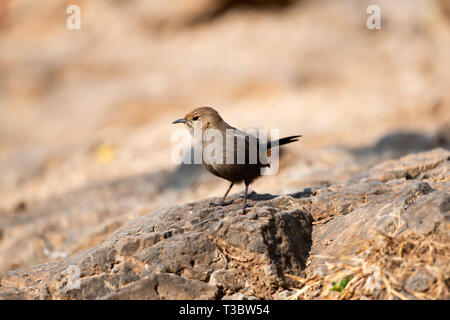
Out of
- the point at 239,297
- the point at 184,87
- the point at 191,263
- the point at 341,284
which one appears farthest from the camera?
the point at 184,87

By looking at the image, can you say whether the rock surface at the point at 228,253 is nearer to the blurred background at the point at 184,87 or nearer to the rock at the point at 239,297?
the rock at the point at 239,297

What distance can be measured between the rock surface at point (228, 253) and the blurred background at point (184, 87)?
3.22 m

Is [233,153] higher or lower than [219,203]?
higher

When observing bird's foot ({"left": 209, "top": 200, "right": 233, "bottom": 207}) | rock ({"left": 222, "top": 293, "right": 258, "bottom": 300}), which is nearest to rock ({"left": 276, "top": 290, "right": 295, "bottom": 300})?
rock ({"left": 222, "top": 293, "right": 258, "bottom": 300})

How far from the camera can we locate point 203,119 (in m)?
4.17

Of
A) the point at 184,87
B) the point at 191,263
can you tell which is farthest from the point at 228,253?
the point at 184,87

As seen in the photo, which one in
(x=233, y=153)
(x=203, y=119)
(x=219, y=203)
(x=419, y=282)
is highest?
(x=203, y=119)

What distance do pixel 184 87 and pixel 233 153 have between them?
6.88 meters

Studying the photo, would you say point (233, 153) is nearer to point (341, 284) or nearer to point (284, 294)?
point (284, 294)

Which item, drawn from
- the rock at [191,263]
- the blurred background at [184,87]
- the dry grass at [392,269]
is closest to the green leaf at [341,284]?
the dry grass at [392,269]

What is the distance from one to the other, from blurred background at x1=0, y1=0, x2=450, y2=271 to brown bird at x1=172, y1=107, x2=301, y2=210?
2.43 metres
